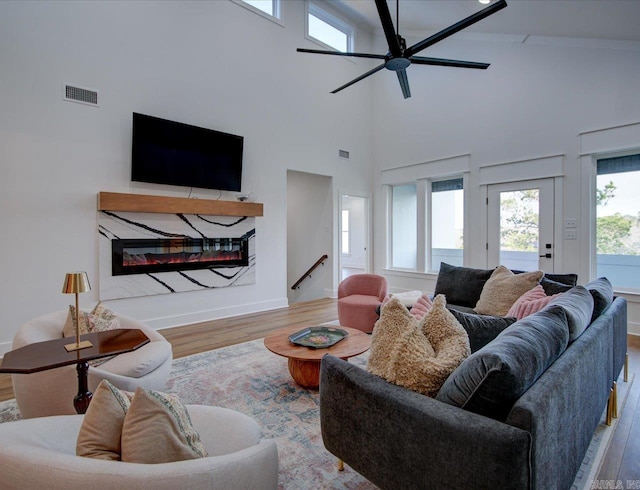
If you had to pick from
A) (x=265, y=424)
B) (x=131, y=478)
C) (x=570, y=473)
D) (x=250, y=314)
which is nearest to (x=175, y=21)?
(x=250, y=314)

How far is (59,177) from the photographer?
378 cm

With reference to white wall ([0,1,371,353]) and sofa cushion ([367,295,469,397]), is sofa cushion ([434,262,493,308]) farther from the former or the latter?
white wall ([0,1,371,353])

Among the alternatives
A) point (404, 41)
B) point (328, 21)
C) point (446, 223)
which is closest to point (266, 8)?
point (328, 21)

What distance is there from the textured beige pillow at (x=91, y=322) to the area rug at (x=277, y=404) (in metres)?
0.71

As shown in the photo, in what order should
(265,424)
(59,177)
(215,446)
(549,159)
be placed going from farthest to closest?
(549,159) < (59,177) < (265,424) < (215,446)

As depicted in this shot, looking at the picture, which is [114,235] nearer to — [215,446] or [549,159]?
[215,446]

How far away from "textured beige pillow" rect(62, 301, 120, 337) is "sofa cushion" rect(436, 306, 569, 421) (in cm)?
225

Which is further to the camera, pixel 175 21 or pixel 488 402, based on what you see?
pixel 175 21

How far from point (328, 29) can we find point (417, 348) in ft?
23.0

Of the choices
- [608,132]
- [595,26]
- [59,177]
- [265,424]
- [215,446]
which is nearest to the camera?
[215,446]

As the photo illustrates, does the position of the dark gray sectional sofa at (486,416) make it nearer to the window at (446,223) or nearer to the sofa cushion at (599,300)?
the sofa cushion at (599,300)

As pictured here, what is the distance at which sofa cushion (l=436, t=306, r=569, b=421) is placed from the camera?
110 cm

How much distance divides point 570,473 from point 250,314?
14.8ft

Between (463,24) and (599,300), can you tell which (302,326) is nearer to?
(599,300)
